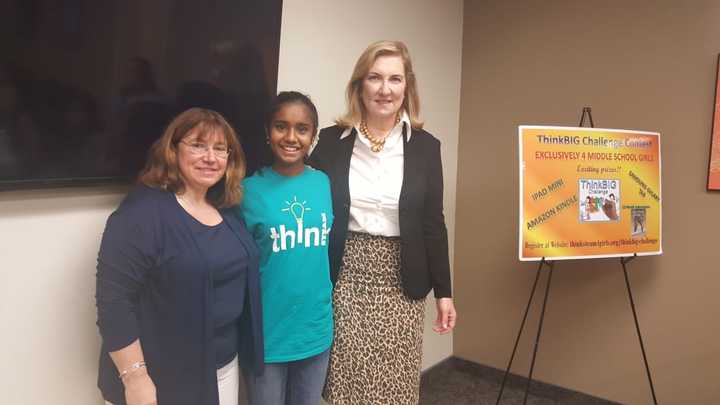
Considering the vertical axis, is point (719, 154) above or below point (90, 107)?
above

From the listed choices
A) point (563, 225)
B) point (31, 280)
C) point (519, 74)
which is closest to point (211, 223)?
point (31, 280)

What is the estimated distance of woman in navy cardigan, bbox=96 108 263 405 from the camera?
109 cm

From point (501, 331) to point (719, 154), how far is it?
153cm

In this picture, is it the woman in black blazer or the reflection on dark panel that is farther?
the woman in black blazer

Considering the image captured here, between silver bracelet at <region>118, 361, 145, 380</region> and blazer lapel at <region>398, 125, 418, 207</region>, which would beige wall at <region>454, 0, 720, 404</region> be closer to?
blazer lapel at <region>398, 125, 418, 207</region>

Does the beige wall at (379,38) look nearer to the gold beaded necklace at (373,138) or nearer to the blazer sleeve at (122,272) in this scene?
the gold beaded necklace at (373,138)

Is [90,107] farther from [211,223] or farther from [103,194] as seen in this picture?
[211,223]

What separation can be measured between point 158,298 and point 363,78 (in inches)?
37.5

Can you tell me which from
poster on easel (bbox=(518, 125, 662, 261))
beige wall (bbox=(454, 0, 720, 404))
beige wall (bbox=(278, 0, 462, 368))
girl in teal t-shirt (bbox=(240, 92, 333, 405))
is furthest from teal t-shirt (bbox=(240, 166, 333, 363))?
beige wall (bbox=(454, 0, 720, 404))

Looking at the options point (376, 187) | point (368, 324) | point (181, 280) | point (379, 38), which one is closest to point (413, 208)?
point (376, 187)

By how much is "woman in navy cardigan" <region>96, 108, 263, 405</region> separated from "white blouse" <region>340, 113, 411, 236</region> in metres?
0.42

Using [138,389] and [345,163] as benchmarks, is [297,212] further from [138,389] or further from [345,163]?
[138,389]

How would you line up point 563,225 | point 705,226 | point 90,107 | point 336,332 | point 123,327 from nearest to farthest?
point 123,327
point 90,107
point 336,332
point 563,225
point 705,226

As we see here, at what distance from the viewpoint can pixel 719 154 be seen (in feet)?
7.93
